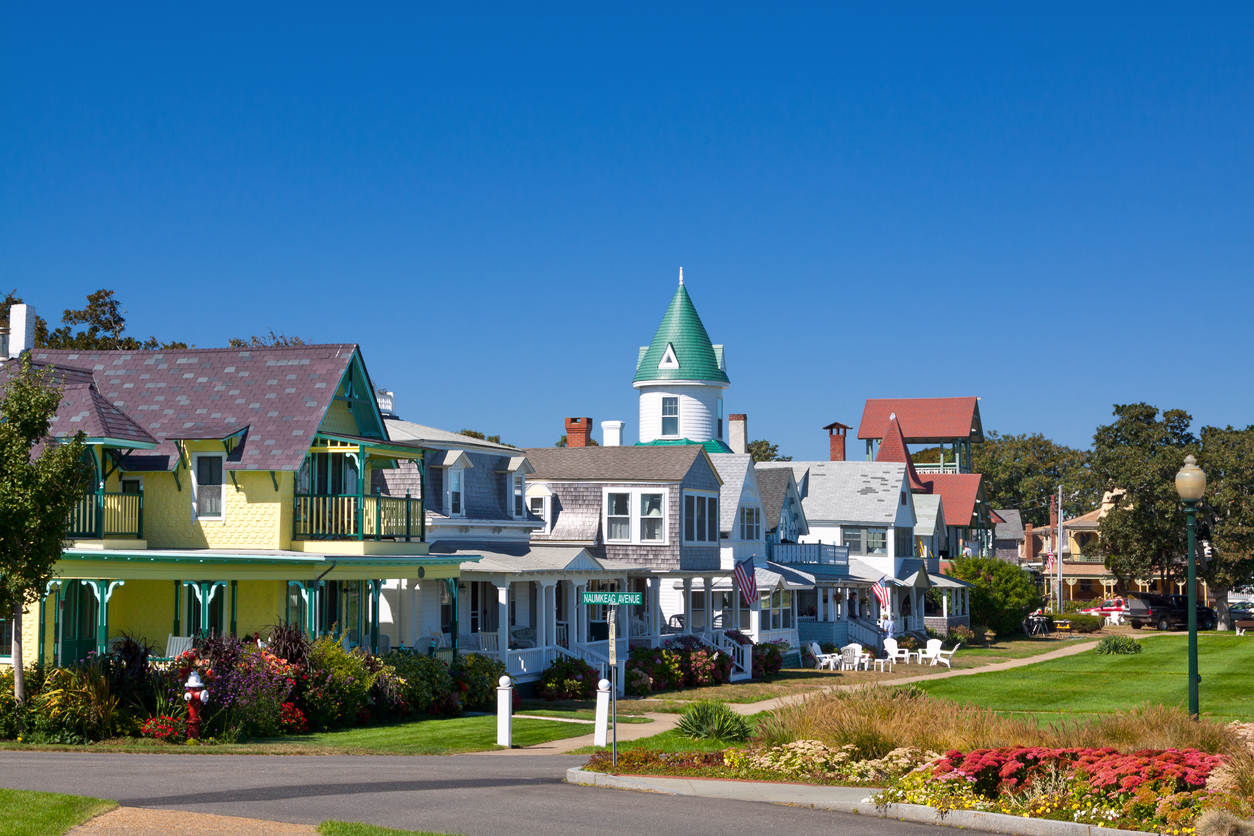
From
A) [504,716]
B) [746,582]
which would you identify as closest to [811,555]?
[746,582]

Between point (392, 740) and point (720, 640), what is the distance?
736 inches

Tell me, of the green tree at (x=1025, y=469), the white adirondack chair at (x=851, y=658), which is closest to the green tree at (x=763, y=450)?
the green tree at (x=1025, y=469)

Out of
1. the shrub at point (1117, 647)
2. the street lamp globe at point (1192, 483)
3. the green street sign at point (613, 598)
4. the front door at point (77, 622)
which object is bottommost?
the shrub at point (1117, 647)

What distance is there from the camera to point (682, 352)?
55.4m

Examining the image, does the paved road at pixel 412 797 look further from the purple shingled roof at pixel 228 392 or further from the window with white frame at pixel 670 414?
the window with white frame at pixel 670 414

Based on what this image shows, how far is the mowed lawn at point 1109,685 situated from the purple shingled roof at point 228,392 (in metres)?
16.5

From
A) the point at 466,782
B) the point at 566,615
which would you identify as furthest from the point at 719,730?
the point at 566,615

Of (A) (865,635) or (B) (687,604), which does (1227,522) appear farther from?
(B) (687,604)

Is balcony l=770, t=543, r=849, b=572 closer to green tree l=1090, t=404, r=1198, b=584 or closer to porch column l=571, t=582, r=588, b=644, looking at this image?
porch column l=571, t=582, r=588, b=644

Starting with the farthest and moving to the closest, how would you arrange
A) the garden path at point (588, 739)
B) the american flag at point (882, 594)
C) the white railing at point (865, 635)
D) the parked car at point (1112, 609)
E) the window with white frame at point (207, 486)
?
1. the parked car at point (1112, 609)
2. the white railing at point (865, 635)
3. the american flag at point (882, 594)
4. the window with white frame at point (207, 486)
5. the garden path at point (588, 739)

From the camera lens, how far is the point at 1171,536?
72.8m

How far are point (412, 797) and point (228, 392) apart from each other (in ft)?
55.7

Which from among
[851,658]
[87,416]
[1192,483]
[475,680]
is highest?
[87,416]

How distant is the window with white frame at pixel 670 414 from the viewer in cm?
5519
